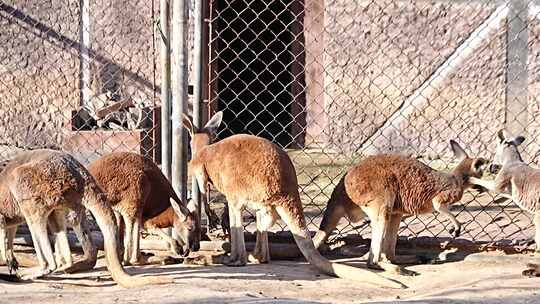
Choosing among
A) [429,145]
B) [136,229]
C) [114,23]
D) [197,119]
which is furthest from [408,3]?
[136,229]

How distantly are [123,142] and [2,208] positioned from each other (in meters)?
4.79

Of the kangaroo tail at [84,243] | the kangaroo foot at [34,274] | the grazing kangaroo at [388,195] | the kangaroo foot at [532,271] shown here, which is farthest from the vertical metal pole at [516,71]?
the kangaroo foot at [34,274]

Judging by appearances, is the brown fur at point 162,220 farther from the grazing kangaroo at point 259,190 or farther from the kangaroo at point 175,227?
the grazing kangaroo at point 259,190

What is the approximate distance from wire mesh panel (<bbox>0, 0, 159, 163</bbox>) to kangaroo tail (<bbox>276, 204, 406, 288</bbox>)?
513 centimetres

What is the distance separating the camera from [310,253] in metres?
6.58

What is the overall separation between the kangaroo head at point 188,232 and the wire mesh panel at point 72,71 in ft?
15.6

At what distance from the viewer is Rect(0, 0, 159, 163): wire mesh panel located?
1175cm

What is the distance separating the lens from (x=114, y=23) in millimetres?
11789

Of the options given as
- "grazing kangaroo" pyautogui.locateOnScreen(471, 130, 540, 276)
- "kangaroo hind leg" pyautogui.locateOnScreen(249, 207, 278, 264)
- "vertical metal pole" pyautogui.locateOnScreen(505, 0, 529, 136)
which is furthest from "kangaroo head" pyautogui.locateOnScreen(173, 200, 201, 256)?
"vertical metal pole" pyautogui.locateOnScreen(505, 0, 529, 136)

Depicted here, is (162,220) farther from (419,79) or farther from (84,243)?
(419,79)

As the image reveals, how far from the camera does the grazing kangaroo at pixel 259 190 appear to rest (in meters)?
6.58

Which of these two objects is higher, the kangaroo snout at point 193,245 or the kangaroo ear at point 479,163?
the kangaroo ear at point 479,163

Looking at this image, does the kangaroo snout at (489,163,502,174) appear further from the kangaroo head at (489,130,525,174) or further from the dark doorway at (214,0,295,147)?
the dark doorway at (214,0,295,147)

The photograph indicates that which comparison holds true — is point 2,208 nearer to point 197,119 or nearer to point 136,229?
point 136,229
